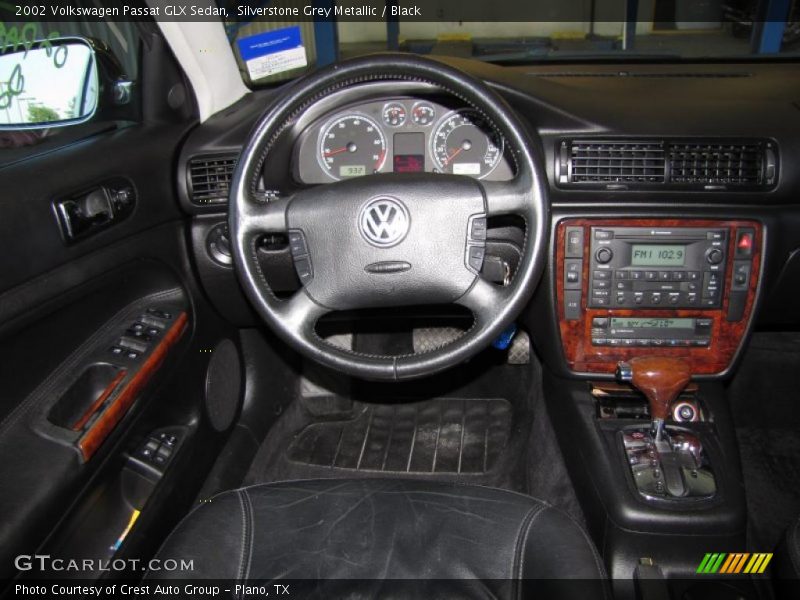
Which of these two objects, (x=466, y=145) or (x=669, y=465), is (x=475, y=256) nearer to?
(x=466, y=145)

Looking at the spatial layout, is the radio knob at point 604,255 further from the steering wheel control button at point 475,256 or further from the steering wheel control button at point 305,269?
the steering wheel control button at point 305,269

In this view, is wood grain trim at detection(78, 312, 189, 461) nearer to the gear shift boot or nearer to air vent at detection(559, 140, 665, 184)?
air vent at detection(559, 140, 665, 184)

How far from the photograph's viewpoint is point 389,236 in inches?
54.3

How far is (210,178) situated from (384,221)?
700 millimetres

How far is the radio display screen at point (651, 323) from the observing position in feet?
5.73

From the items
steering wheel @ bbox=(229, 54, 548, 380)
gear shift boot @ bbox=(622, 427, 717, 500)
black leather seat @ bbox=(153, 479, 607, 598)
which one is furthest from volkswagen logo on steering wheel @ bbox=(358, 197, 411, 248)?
gear shift boot @ bbox=(622, 427, 717, 500)

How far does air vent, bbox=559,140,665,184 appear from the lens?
164 centimetres

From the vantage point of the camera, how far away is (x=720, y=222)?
5.45 ft

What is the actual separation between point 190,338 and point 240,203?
2.24ft

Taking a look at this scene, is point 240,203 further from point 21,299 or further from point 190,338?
point 190,338

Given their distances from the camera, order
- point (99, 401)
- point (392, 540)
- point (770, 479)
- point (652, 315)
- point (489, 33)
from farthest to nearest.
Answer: point (489, 33) → point (770, 479) → point (652, 315) → point (99, 401) → point (392, 540)

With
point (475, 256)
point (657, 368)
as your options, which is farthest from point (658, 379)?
point (475, 256)

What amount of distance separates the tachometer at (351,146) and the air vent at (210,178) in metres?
0.26

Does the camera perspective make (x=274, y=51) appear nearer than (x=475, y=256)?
No
